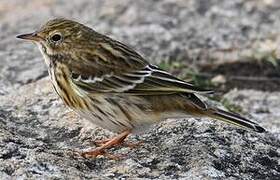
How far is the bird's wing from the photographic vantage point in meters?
5.89

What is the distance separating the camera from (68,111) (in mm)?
6809

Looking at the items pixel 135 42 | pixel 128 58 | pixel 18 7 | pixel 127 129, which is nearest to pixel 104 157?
pixel 127 129

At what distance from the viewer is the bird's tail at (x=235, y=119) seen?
18.6 ft

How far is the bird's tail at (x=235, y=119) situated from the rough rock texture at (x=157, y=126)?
0.84 feet

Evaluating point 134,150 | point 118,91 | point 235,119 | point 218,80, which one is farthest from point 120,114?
point 218,80

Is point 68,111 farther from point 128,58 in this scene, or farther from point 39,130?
point 128,58

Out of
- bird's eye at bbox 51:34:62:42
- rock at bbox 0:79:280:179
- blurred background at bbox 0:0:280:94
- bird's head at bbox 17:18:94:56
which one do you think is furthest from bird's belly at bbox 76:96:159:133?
blurred background at bbox 0:0:280:94

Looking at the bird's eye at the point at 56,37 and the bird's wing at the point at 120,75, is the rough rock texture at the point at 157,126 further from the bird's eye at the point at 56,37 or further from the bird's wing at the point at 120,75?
the bird's eye at the point at 56,37

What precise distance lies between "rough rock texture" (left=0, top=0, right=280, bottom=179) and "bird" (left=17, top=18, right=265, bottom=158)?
246 mm

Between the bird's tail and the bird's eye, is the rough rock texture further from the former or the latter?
the bird's eye

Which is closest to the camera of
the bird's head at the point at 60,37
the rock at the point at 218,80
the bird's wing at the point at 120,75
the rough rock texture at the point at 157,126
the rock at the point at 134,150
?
the rock at the point at 134,150

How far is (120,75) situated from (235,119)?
0.95 metres

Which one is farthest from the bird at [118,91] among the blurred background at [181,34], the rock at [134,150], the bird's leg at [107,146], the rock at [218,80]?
the rock at [218,80]

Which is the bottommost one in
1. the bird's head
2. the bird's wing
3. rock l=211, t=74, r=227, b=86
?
rock l=211, t=74, r=227, b=86
